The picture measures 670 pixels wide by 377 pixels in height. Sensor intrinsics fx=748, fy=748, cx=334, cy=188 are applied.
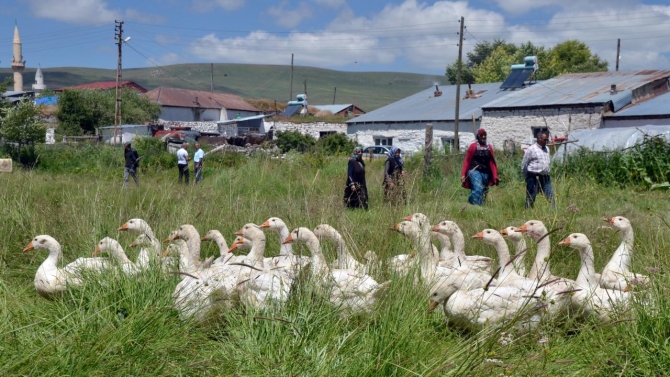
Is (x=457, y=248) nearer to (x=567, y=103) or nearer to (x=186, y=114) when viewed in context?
(x=567, y=103)

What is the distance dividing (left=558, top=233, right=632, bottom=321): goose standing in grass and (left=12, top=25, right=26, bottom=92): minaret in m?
72.5

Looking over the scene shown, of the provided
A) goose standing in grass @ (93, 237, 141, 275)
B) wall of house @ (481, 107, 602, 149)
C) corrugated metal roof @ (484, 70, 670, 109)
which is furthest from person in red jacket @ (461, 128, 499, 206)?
corrugated metal roof @ (484, 70, 670, 109)

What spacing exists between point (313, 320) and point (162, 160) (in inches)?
826

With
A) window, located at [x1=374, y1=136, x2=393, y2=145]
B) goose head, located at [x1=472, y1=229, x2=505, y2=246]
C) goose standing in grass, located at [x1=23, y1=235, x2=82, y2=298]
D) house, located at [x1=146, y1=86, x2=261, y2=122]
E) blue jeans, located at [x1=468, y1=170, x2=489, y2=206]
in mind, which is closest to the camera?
goose standing in grass, located at [x1=23, y1=235, x2=82, y2=298]

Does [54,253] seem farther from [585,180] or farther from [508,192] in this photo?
[585,180]

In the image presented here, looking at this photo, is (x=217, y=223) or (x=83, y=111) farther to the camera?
(x=83, y=111)

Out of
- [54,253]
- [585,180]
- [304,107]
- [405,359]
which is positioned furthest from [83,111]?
[405,359]

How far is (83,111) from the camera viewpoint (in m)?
51.8

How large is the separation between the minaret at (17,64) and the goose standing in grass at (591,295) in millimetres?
72503

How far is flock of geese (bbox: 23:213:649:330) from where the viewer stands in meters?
5.10

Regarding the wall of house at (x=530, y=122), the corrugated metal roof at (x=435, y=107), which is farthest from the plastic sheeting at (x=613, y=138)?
the corrugated metal roof at (x=435, y=107)

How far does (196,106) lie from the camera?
68.4 metres

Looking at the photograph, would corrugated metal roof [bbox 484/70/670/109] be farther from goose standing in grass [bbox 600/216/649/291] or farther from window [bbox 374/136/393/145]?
goose standing in grass [bbox 600/216/649/291]

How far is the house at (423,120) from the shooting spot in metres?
34.9
